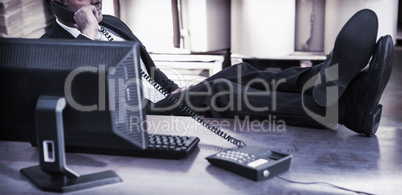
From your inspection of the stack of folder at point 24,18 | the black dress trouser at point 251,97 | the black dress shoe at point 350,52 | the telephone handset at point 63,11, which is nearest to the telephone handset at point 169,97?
the telephone handset at point 63,11

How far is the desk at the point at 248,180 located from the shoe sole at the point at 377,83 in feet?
0.13

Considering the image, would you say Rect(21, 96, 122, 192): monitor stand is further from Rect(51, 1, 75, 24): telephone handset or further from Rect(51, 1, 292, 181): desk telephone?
Rect(51, 1, 75, 24): telephone handset

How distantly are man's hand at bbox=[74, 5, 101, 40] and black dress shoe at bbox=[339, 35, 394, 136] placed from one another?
115 centimetres

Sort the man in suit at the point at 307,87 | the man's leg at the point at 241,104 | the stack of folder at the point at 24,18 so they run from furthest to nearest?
the stack of folder at the point at 24,18, the man's leg at the point at 241,104, the man in suit at the point at 307,87

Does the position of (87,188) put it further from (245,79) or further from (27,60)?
(245,79)

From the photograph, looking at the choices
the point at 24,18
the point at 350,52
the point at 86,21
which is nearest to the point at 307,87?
the point at 350,52

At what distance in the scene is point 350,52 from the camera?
190cm

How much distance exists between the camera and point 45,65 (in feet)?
Answer: 4.28

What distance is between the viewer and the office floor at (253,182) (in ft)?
4.38

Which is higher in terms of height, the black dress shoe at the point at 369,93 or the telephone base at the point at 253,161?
the black dress shoe at the point at 369,93

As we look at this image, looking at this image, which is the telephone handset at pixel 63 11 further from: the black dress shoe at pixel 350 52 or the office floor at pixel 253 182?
the black dress shoe at pixel 350 52

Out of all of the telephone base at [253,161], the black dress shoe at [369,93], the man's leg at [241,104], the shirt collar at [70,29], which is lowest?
the man's leg at [241,104]

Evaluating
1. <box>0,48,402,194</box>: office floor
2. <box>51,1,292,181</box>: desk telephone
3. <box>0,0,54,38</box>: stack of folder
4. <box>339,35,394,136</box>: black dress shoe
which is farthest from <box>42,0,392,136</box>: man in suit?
<box>0,0,54,38</box>: stack of folder

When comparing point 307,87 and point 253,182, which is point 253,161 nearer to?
point 253,182
